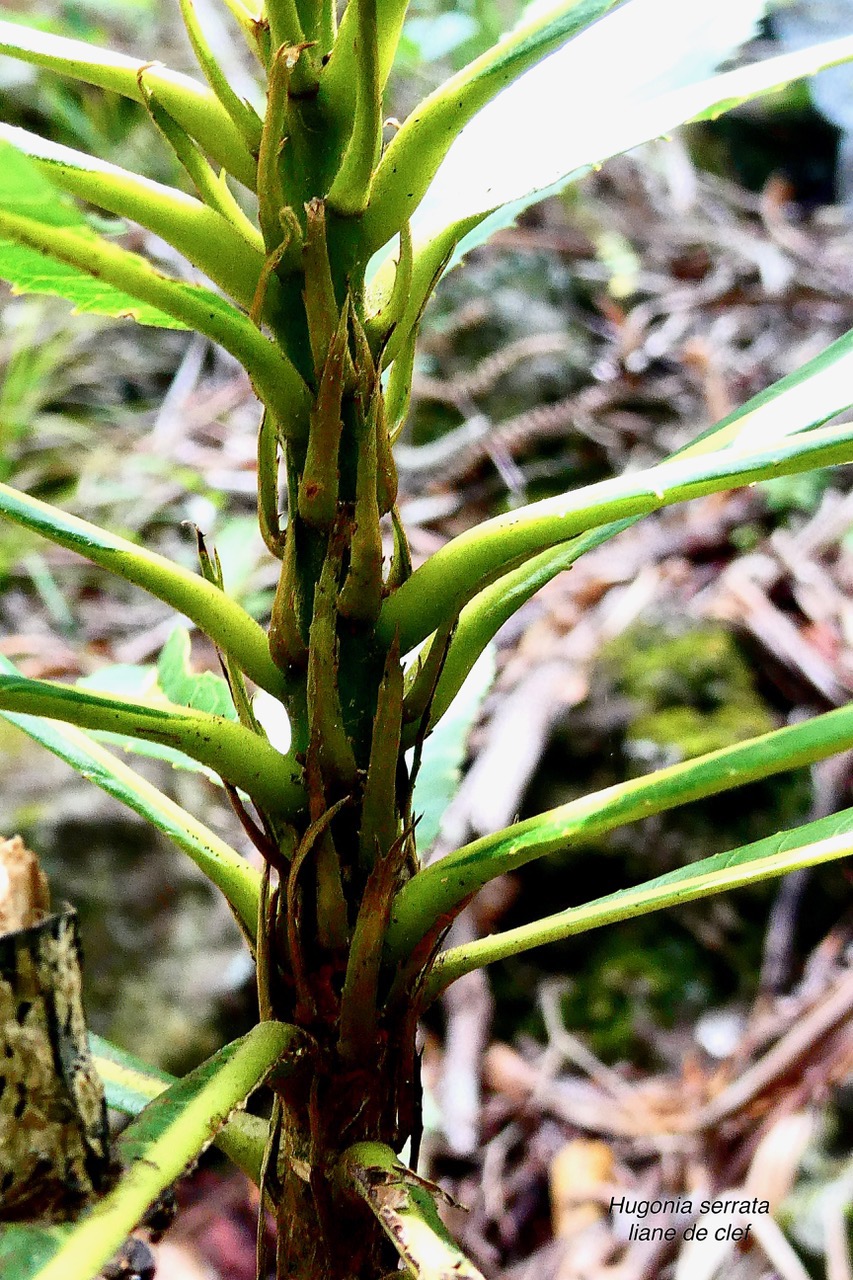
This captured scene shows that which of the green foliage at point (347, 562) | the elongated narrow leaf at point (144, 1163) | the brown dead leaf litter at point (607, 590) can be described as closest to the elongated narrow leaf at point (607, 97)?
the green foliage at point (347, 562)

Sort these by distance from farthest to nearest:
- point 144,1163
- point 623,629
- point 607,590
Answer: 1. point 607,590
2. point 623,629
3. point 144,1163

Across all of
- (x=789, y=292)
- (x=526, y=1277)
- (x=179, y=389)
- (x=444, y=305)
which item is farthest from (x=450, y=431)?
(x=526, y=1277)

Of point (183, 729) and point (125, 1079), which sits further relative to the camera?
point (125, 1079)

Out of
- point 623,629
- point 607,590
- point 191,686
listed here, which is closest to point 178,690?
point 191,686

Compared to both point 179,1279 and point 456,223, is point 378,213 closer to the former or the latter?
point 456,223

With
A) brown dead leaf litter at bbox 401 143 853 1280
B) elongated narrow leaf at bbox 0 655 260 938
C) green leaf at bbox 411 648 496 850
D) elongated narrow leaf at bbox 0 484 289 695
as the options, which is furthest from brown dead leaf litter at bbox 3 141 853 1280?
elongated narrow leaf at bbox 0 484 289 695

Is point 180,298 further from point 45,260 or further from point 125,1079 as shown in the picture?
point 125,1079

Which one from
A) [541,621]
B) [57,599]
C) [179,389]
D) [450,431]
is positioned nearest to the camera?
[541,621]
